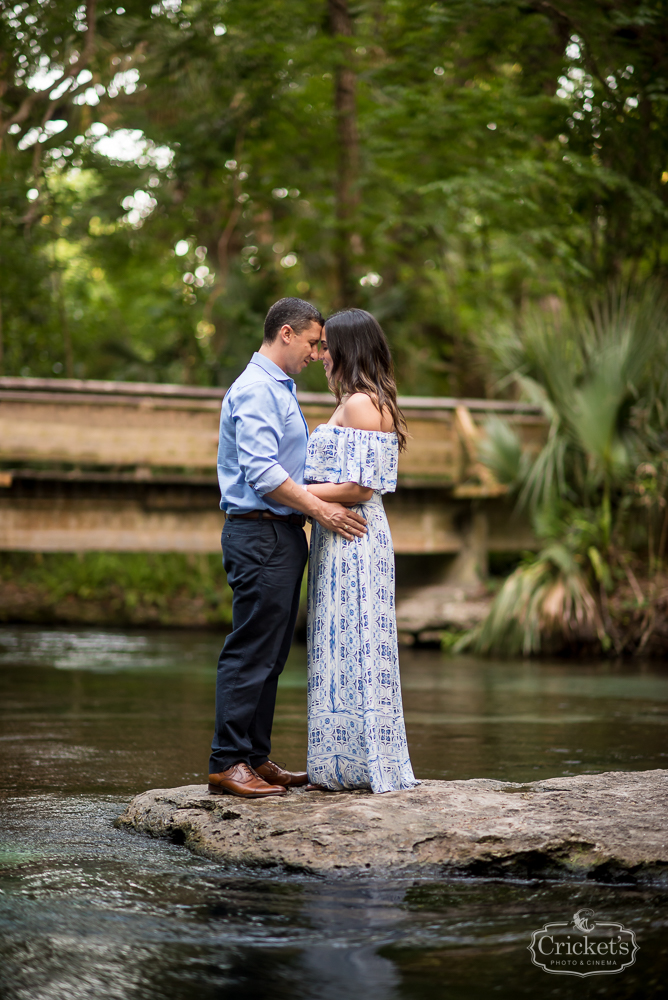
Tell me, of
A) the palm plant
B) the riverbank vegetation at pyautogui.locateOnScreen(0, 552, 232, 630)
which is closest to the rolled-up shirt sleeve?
the palm plant

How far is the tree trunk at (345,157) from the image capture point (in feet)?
52.9

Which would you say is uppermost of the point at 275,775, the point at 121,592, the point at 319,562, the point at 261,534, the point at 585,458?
the point at 585,458

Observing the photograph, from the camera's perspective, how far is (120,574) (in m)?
17.2

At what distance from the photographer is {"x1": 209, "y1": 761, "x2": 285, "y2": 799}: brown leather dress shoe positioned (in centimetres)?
362

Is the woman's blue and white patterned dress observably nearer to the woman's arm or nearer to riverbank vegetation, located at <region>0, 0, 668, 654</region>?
the woman's arm

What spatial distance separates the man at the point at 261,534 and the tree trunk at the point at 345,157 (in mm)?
12669

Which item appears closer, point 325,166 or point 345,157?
point 345,157

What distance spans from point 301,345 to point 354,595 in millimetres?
997

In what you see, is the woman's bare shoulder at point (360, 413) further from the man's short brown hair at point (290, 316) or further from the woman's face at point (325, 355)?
the man's short brown hair at point (290, 316)

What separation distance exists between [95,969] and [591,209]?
12.0 m

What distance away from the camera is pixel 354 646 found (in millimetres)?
3744

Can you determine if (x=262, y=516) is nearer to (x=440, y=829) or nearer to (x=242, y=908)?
(x=440, y=829)

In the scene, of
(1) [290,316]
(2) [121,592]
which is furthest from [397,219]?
(1) [290,316]

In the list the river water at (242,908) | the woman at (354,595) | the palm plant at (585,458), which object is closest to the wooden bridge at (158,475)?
the palm plant at (585,458)
